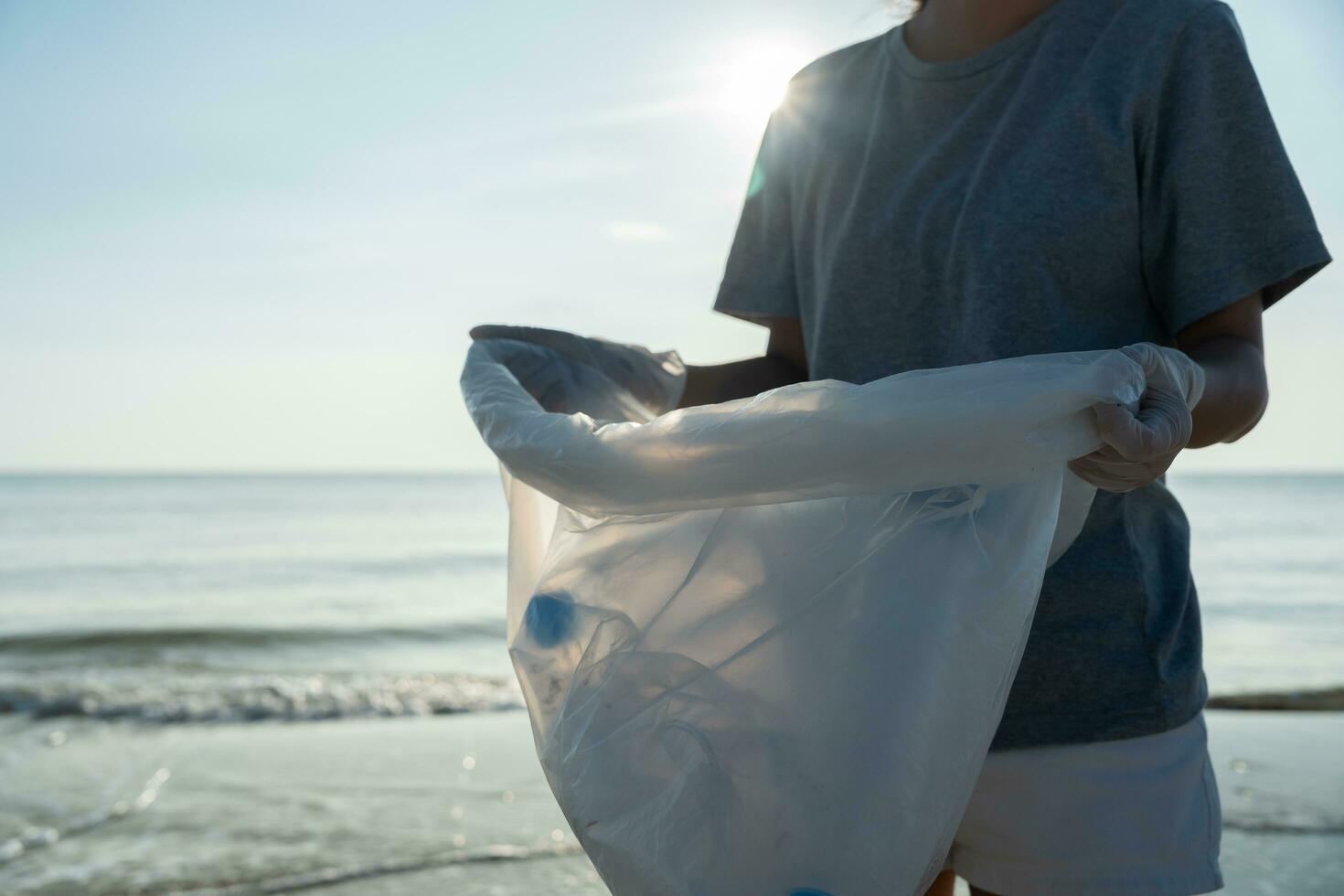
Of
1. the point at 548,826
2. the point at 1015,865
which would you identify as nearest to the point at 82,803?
the point at 548,826

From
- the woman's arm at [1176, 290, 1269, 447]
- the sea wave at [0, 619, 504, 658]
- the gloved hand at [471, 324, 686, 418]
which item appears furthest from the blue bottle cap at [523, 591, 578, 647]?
the sea wave at [0, 619, 504, 658]

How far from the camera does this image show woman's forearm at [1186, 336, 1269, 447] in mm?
791

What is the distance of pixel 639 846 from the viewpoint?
0.66 m

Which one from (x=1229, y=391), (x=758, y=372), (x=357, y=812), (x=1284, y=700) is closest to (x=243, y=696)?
(x=357, y=812)

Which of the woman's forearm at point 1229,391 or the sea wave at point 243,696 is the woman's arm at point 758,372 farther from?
the sea wave at point 243,696

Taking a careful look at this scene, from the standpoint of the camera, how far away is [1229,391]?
796 mm

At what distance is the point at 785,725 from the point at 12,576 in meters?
13.4

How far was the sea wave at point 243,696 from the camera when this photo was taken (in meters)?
4.98

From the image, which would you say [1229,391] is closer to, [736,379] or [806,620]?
[806,620]

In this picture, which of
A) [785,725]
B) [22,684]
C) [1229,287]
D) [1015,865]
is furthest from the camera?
[22,684]

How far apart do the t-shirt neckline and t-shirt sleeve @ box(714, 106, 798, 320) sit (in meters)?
0.19

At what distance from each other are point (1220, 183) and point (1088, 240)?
0.36ft

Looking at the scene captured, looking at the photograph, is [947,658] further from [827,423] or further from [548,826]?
[548,826]

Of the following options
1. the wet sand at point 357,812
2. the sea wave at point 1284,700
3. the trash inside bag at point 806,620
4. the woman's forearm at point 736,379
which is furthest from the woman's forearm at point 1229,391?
the sea wave at point 1284,700
